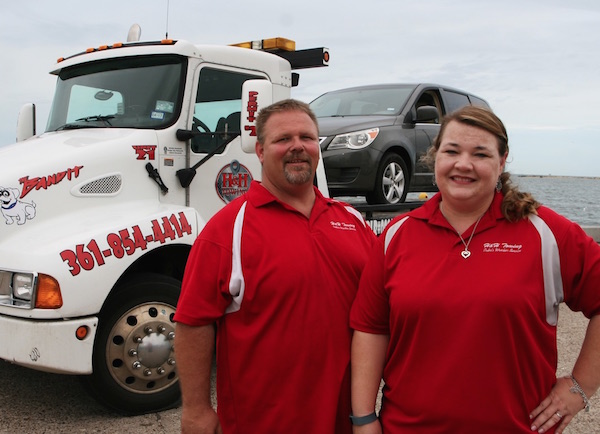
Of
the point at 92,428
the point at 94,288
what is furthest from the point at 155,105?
the point at 92,428

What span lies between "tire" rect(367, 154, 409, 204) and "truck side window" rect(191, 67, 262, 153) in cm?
219

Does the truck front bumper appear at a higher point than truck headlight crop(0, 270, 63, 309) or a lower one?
lower

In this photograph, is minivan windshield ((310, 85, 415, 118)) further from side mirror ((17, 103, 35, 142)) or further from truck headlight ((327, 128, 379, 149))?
side mirror ((17, 103, 35, 142))

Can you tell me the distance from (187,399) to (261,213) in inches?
28.8

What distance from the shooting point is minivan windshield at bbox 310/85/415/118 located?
24.4ft

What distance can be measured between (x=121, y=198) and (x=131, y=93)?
2.81 feet

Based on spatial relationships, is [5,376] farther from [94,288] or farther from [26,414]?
[94,288]

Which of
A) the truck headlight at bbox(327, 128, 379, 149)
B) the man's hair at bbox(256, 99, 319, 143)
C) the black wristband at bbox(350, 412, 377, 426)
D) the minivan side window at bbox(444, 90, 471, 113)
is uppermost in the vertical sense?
the minivan side window at bbox(444, 90, 471, 113)

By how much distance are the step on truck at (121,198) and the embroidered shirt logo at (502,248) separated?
2494mm

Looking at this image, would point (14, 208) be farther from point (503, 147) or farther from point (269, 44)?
point (503, 147)

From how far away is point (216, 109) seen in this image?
4953 millimetres

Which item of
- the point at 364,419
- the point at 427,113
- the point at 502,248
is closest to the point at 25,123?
the point at 427,113

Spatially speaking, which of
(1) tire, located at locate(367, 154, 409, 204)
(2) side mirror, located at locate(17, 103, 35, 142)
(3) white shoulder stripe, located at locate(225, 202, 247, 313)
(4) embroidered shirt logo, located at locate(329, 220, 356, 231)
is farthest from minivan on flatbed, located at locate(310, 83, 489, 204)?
(3) white shoulder stripe, located at locate(225, 202, 247, 313)

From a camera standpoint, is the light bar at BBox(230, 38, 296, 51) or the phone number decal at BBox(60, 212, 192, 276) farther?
the light bar at BBox(230, 38, 296, 51)
